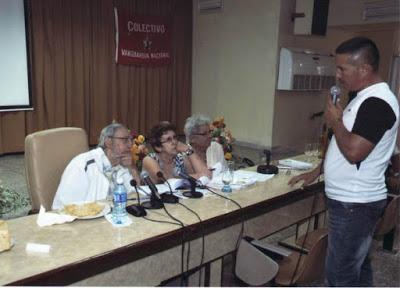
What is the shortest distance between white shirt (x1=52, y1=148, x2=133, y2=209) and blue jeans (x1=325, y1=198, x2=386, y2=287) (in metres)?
1.10

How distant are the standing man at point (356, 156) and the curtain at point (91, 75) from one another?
4791 millimetres

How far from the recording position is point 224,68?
6.70 m

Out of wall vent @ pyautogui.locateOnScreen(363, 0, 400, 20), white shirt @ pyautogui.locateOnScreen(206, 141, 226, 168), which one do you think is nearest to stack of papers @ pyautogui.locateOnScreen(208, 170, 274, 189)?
white shirt @ pyautogui.locateOnScreen(206, 141, 226, 168)

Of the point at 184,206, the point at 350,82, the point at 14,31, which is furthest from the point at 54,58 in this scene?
the point at 350,82

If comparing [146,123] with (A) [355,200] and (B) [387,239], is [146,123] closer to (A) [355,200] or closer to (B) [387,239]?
(B) [387,239]

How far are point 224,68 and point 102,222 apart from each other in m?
5.48

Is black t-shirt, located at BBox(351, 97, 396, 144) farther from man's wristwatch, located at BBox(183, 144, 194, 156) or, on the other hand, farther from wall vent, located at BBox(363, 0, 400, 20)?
wall vent, located at BBox(363, 0, 400, 20)

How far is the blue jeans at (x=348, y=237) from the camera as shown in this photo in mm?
1475

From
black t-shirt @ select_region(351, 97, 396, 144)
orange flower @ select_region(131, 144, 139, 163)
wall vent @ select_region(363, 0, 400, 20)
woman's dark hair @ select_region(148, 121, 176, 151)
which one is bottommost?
orange flower @ select_region(131, 144, 139, 163)

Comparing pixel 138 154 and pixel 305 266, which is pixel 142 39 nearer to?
pixel 138 154

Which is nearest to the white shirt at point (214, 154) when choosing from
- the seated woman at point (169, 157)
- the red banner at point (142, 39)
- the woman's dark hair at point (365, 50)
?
the seated woman at point (169, 157)

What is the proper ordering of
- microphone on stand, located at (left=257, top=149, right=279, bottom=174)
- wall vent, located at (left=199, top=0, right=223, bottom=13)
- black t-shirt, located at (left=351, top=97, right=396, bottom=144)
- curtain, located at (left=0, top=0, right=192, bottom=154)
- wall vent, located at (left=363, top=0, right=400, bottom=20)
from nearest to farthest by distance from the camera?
black t-shirt, located at (left=351, top=97, right=396, bottom=144) → microphone on stand, located at (left=257, top=149, right=279, bottom=174) → curtain, located at (left=0, top=0, right=192, bottom=154) → wall vent, located at (left=363, top=0, right=400, bottom=20) → wall vent, located at (left=199, top=0, right=223, bottom=13)

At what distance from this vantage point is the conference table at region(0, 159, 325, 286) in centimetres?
122

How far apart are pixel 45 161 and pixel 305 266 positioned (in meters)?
1.43
